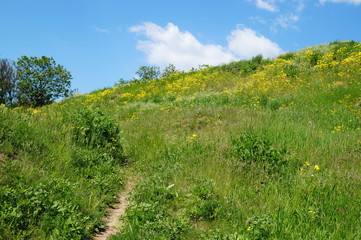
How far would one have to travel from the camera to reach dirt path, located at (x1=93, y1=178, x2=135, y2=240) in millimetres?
4742

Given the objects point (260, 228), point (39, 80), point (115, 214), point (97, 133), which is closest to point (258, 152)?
point (260, 228)

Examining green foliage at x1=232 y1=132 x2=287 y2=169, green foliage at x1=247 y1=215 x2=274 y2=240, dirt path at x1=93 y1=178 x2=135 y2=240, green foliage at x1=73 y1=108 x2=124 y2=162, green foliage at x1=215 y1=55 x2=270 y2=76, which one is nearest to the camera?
green foliage at x1=247 y1=215 x2=274 y2=240

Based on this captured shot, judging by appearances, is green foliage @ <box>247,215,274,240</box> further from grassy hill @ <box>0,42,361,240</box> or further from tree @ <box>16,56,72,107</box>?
tree @ <box>16,56,72,107</box>

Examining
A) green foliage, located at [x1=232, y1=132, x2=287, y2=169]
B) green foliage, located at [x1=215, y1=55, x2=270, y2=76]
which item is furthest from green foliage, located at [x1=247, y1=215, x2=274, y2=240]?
green foliage, located at [x1=215, y1=55, x2=270, y2=76]

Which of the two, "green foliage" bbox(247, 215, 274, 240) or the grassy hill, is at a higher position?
the grassy hill

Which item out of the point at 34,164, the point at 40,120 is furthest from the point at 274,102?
the point at 34,164

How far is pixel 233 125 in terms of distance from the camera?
9.25 m

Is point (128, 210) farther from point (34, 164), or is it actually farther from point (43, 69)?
point (43, 69)

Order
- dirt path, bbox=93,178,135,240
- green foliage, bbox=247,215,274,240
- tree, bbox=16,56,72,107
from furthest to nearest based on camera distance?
tree, bbox=16,56,72,107 → dirt path, bbox=93,178,135,240 → green foliage, bbox=247,215,274,240

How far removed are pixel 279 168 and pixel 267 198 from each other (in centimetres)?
128

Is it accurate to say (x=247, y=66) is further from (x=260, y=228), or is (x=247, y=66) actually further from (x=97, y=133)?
(x=260, y=228)

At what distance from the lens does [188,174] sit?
237 inches

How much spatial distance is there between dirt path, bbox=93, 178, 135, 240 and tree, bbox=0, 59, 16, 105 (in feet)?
120

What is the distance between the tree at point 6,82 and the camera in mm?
38062
